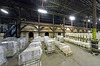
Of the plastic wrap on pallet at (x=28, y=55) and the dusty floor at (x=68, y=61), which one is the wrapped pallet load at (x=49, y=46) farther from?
the plastic wrap on pallet at (x=28, y=55)

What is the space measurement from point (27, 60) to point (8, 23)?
1398 centimetres

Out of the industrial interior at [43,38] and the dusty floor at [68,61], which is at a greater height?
the industrial interior at [43,38]

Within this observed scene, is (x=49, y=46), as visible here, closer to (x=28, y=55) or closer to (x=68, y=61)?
(x=68, y=61)

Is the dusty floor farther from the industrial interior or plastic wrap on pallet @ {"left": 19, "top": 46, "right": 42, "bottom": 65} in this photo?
plastic wrap on pallet @ {"left": 19, "top": 46, "right": 42, "bottom": 65}

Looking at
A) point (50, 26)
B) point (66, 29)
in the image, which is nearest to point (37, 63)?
point (50, 26)

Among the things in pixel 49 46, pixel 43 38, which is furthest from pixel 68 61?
pixel 43 38

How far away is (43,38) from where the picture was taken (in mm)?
9117

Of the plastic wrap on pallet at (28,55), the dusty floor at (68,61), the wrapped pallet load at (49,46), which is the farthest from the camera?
the wrapped pallet load at (49,46)

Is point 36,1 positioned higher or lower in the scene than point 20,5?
higher

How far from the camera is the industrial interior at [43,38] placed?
2635mm

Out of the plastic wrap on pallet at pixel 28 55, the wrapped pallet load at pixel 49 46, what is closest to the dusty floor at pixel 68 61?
the wrapped pallet load at pixel 49 46

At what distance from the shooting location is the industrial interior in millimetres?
2635

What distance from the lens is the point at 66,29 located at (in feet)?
41.3

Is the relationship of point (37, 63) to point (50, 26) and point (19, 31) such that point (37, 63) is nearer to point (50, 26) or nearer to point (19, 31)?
point (19, 31)
